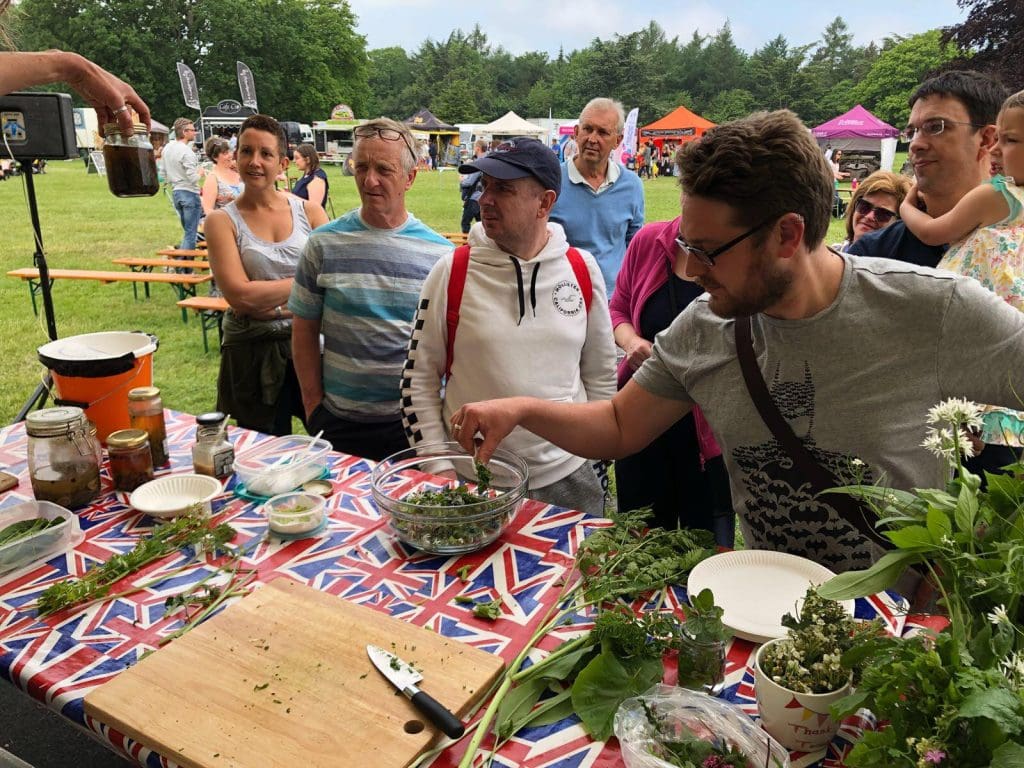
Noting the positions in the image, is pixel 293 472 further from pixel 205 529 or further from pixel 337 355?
pixel 337 355

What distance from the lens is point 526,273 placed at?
2492mm

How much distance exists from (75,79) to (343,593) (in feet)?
6.08

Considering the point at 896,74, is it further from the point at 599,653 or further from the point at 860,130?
the point at 599,653

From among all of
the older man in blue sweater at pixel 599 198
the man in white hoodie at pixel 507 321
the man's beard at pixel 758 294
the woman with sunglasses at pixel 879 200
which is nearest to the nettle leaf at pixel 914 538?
the man's beard at pixel 758 294

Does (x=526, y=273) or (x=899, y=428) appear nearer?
(x=899, y=428)

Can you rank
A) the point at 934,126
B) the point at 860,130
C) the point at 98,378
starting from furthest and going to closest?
1. the point at 860,130
2. the point at 934,126
3. the point at 98,378

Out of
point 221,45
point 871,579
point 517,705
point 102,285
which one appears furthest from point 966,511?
point 221,45

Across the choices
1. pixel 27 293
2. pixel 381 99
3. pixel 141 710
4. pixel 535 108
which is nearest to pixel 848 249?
pixel 141 710

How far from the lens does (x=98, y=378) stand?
7.24 feet

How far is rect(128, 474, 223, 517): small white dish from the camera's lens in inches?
72.8

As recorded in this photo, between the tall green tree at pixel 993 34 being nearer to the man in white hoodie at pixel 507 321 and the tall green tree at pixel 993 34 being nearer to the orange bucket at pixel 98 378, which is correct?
the man in white hoodie at pixel 507 321

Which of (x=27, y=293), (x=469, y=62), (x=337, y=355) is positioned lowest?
(x=27, y=293)

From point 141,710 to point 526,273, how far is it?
5.74 feet

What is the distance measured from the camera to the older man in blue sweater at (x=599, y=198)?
453cm
